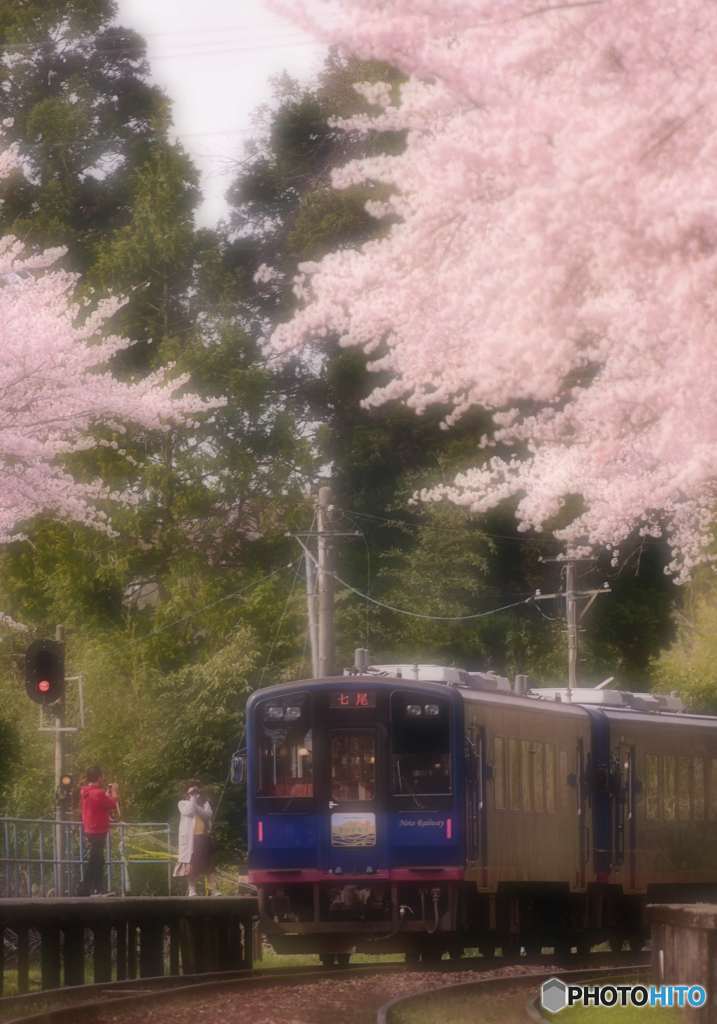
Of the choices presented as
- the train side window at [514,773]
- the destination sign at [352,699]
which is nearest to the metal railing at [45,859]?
the destination sign at [352,699]

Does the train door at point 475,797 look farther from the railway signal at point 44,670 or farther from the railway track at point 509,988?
the railway signal at point 44,670

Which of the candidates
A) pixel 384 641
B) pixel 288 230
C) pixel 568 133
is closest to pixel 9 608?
pixel 384 641

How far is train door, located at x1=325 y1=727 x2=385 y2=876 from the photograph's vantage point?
2134 centimetres

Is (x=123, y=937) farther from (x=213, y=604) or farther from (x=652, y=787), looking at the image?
(x=213, y=604)

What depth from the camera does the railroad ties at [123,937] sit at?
1720 centimetres

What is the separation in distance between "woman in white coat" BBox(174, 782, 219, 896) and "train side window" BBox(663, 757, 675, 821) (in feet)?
18.4

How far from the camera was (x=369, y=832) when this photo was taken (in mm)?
21453

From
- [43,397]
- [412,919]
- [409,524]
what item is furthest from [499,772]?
[409,524]

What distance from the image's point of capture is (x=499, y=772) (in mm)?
22531

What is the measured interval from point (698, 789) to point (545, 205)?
14.4 m

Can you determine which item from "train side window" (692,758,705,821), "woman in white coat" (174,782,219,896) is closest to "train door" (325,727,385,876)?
"woman in white coat" (174,782,219,896)

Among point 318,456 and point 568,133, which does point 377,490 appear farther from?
point 568,133

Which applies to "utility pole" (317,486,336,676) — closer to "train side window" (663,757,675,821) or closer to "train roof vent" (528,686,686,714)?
"train roof vent" (528,686,686,714)

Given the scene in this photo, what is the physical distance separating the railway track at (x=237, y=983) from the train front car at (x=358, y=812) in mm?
571
